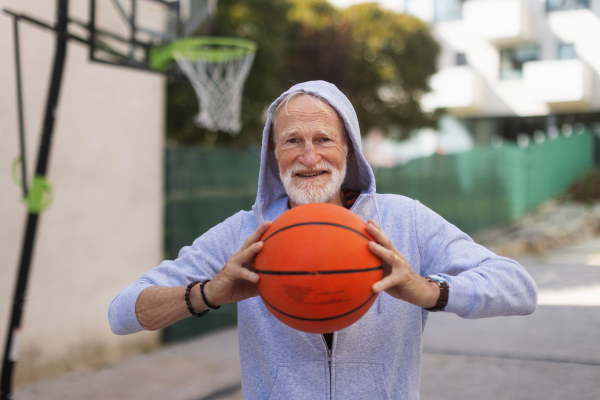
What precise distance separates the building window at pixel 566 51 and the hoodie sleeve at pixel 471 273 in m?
21.6

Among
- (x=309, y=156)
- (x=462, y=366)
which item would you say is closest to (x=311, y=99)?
(x=309, y=156)

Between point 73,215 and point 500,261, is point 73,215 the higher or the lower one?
the lower one

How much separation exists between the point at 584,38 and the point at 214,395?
1998 cm

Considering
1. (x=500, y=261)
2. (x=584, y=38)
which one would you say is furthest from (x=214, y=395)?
(x=584, y=38)

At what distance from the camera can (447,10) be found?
934 inches

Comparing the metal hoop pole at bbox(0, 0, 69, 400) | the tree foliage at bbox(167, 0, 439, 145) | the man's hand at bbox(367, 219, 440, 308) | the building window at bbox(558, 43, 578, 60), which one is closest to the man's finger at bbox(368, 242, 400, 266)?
the man's hand at bbox(367, 219, 440, 308)

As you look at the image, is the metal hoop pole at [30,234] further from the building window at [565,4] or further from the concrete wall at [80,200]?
the building window at [565,4]

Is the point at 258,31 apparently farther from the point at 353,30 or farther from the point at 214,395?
the point at 214,395

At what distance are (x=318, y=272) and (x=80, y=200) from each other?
4059 mm

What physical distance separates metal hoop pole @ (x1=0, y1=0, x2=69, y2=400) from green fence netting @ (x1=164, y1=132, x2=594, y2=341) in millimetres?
2488

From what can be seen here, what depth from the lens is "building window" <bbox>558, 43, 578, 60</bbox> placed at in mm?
20891

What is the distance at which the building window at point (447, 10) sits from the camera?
23500mm

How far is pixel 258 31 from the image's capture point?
1450 cm

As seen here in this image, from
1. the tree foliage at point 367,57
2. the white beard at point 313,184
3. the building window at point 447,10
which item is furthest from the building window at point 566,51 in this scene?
the white beard at point 313,184
